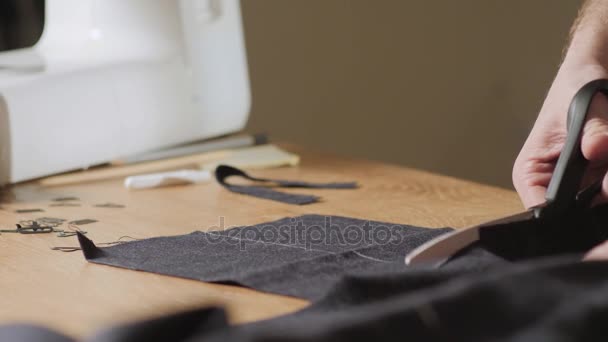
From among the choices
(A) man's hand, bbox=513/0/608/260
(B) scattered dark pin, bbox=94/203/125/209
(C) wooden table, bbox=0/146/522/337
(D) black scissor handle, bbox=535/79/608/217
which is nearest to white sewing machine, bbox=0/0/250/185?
(C) wooden table, bbox=0/146/522/337

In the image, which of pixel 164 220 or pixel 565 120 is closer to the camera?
pixel 565 120

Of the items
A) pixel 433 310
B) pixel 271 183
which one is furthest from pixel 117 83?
pixel 433 310

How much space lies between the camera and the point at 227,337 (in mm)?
518

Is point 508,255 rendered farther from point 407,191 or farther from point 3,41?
point 3,41

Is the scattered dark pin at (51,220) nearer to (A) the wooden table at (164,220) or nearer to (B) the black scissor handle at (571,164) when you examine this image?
(A) the wooden table at (164,220)

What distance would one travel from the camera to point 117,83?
1.64 metres

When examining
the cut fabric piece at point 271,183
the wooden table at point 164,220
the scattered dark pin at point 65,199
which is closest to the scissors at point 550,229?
the wooden table at point 164,220

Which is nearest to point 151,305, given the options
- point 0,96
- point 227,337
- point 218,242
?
point 218,242

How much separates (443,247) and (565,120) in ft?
1.14

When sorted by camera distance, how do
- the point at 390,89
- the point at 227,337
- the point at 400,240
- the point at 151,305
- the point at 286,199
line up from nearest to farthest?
the point at 227,337, the point at 151,305, the point at 400,240, the point at 286,199, the point at 390,89

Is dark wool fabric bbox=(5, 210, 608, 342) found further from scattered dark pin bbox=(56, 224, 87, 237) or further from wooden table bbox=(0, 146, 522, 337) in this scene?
scattered dark pin bbox=(56, 224, 87, 237)

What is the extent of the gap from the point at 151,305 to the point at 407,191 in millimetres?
623

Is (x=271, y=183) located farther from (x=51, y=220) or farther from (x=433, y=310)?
(x=433, y=310)

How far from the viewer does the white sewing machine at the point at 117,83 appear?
1.54m
